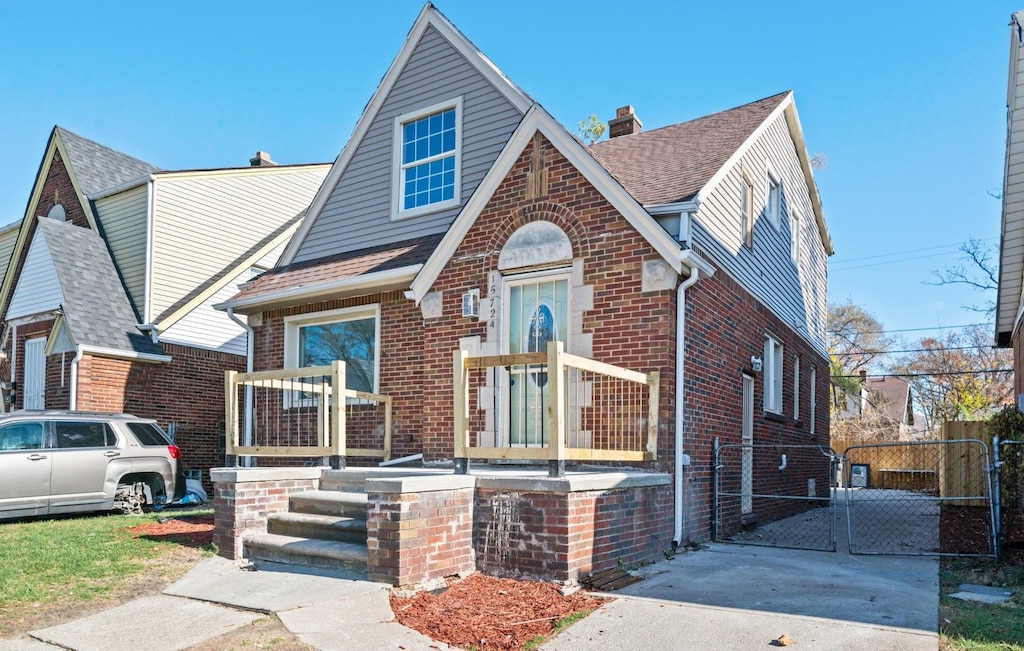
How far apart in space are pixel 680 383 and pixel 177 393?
11.4 m

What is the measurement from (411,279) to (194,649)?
622cm

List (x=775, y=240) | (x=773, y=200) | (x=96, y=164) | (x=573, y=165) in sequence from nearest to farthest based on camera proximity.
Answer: (x=573, y=165)
(x=775, y=240)
(x=773, y=200)
(x=96, y=164)

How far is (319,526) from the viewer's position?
767 cm

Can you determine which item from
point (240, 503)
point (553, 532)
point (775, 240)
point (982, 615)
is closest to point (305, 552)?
point (240, 503)

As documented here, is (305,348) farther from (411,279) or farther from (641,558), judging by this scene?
(641,558)

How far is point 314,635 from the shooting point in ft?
17.9

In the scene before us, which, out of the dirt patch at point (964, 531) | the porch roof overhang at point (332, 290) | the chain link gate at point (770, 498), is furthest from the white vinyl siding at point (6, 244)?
the dirt patch at point (964, 531)

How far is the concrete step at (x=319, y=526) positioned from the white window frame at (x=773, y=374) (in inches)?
278

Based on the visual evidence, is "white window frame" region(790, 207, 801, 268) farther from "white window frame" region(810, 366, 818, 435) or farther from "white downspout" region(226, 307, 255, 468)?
"white downspout" region(226, 307, 255, 468)

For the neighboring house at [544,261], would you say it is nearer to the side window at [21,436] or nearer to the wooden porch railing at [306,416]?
the wooden porch railing at [306,416]

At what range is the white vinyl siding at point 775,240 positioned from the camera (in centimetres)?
1010

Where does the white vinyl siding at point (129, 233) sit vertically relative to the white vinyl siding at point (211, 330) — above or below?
above

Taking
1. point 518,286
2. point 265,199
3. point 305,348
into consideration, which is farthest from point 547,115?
point 265,199

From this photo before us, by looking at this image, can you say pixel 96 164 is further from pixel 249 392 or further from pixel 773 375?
pixel 773 375
